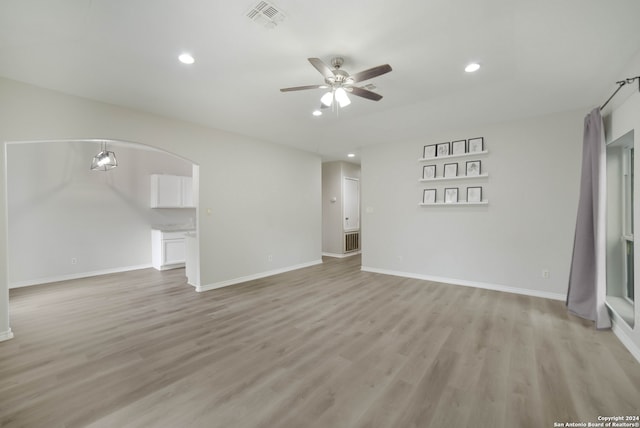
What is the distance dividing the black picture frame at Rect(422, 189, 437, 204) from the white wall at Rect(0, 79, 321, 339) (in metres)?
2.81

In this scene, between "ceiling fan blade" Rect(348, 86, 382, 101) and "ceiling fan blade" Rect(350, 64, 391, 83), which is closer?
"ceiling fan blade" Rect(350, 64, 391, 83)

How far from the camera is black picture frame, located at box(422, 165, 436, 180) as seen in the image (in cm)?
514

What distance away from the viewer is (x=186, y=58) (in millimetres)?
2594

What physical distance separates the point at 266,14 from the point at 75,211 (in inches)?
240

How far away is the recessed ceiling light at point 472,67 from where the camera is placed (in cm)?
274

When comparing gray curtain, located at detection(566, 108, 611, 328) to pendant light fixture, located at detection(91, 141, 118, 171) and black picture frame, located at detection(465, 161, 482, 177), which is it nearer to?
black picture frame, located at detection(465, 161, 482, 177)

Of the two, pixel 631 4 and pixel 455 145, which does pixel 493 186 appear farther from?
pixel 631 4

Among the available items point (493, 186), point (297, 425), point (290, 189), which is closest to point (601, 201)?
point (493, 186)

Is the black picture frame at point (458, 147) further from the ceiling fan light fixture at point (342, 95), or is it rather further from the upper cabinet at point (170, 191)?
the upper cabinet at point (170, 191)

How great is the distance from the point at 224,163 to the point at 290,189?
1.77 meters

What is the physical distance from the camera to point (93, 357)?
2.53 meters

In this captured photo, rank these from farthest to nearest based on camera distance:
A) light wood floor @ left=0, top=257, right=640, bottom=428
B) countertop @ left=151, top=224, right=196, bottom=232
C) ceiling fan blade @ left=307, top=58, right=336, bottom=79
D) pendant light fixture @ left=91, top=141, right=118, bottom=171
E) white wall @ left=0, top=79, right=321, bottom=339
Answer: countertop @ left=151, top=224, right=196, bottom=232 < pendant light fixture @ left=91, top=141, right=118, bottom=171 < white wall @ left=0, top=79, right=321, bottom=339 < ceiling fan blade @ left=307, top=58, right=336, bottom=79 < light wood floor @ left=0, top=257, right=640, bottom=428

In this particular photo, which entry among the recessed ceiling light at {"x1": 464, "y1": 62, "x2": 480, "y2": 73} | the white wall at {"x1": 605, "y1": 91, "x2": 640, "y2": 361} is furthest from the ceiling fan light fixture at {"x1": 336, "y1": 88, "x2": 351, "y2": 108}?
the white wall at {"x1": 605, "y1": 91, "x2": 640, "y2": 361}

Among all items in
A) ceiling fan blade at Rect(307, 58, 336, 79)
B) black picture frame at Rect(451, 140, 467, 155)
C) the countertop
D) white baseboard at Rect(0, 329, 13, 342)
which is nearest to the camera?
ceiling fan blade at Rect(307, 58, 336, 79)
